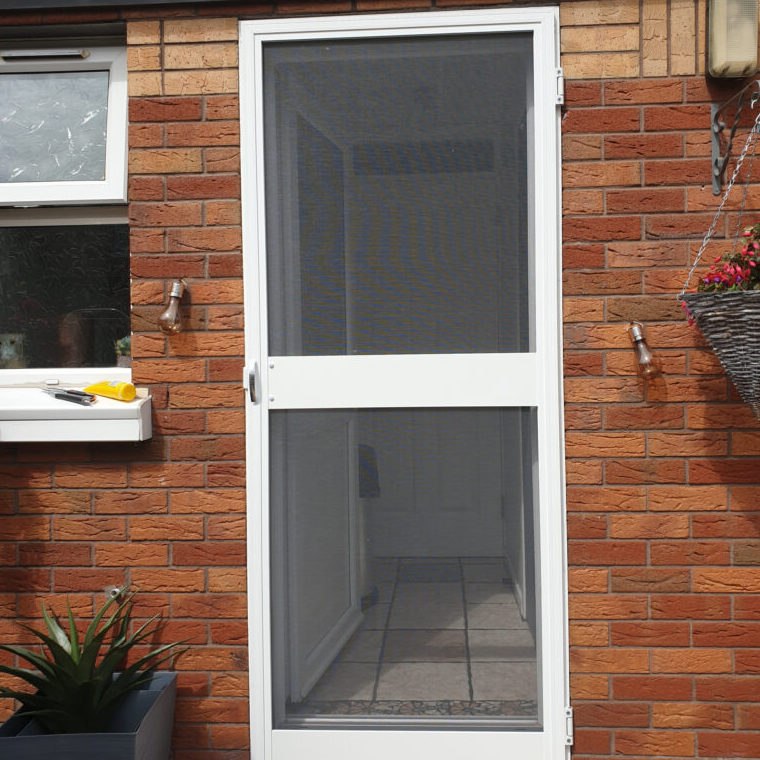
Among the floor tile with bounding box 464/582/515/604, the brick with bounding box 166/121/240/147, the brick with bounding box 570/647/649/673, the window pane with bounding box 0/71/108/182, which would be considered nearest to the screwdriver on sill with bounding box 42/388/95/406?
the window pane with bounding box 0/71/108/182

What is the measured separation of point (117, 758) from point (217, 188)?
1.68 metres

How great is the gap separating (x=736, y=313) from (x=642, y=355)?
0.40m

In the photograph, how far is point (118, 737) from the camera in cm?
244

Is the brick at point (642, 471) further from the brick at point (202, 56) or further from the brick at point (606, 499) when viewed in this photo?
the brick at point (202, 56)

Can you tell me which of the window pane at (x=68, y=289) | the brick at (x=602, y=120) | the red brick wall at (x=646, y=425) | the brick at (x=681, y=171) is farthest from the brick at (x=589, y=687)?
the window pane at (x=68, y=289)

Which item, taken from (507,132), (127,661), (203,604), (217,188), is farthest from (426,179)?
(127,661)

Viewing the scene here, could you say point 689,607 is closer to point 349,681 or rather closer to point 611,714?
point 611,714

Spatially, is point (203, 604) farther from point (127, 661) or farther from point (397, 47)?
point (397, 47)

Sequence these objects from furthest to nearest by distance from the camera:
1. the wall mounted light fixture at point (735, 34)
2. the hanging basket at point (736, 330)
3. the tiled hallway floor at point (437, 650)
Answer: the tiled hallway floor at point (437, 650), the wall mounted light fixture at point (735, 34), the hanging basket at point (736, 330)

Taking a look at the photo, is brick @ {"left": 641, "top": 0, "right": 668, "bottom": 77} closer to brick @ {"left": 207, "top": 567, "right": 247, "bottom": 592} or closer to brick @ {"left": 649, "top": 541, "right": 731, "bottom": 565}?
brick @ {"left": 649, "top": 541, "right": 731, "bottom": 565}

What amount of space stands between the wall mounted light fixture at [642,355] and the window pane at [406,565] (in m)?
0.37

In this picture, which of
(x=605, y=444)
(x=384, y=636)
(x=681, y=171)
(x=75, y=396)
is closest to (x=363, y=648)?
(x=384, y=636)

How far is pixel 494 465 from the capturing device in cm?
280

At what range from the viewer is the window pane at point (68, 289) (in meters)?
2.98
